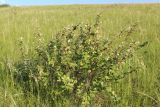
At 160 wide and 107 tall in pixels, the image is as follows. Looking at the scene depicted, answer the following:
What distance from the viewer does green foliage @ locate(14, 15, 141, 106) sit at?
3322 millimetres

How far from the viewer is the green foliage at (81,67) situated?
3322mm

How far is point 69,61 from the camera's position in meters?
3.37

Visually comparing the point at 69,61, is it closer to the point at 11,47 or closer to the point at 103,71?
the point at 103,71

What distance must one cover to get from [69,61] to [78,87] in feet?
0.86

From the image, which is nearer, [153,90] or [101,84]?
[101,84]

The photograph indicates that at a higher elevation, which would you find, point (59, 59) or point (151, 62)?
point (59, 59)

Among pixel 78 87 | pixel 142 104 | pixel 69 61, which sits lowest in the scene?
pixel 142 104

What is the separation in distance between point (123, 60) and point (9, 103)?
3.66ft

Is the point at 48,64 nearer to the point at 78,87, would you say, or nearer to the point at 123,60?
the point at 78,87

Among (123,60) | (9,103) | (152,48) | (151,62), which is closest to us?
(9,103)

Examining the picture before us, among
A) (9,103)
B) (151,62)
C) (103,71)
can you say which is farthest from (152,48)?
(9,103)

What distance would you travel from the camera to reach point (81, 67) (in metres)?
3.35

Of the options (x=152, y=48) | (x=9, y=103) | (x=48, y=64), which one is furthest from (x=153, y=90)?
(x=152, y=48)

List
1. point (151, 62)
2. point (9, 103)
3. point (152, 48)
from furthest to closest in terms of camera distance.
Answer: point (152, 48)
point (151, 62)
point (9, 103)
